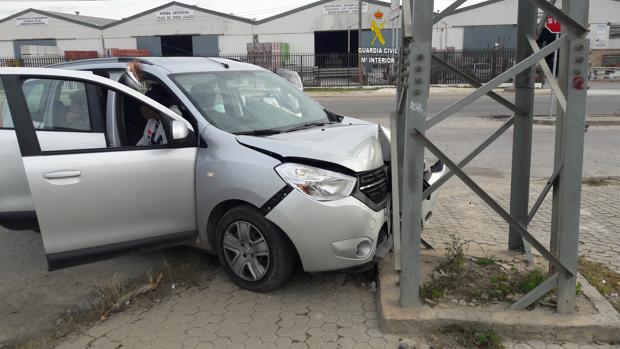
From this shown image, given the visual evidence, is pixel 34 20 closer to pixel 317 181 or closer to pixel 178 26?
pixel 178 26

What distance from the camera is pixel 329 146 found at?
382 centimetres

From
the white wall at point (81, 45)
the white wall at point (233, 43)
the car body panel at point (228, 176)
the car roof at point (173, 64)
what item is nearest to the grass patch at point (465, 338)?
the car body panel at point (228, 176)

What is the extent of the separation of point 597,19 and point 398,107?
43721 millimetres

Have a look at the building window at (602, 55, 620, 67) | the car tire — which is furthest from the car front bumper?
the building window at (602, 55, 620, 67)

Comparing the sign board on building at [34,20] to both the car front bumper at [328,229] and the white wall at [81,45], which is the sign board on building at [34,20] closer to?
the white wall at [81,45]

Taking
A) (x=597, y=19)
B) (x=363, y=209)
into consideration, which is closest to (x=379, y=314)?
(x=363, y=209)

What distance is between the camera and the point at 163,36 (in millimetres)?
45188

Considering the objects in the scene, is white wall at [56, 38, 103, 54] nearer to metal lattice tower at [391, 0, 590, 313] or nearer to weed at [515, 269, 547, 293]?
metal lattice tower at [391, 0, 590, 313]

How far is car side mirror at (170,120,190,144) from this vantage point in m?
3.83

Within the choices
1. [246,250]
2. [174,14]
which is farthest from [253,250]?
[174,14]

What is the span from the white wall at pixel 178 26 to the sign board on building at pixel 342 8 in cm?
642

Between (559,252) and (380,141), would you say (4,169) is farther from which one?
(559,252)

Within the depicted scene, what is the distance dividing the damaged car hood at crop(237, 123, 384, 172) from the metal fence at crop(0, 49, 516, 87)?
25.2 m

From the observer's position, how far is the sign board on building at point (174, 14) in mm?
43844
